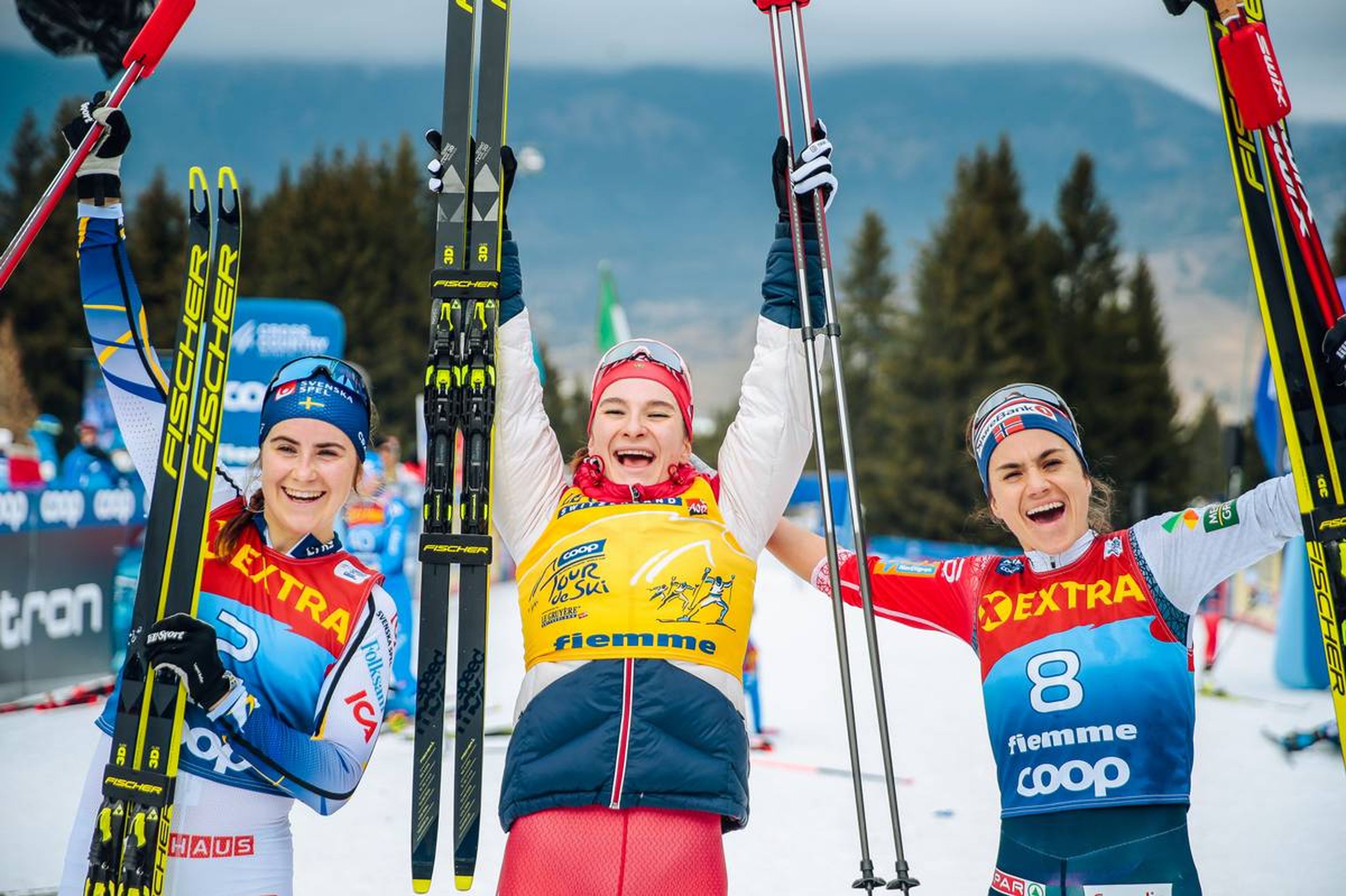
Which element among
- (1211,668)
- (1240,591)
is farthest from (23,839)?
(1240,591)

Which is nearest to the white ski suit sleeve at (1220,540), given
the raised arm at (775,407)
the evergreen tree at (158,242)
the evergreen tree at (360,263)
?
the raised arm at (775,407)

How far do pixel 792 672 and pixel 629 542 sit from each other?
8397 millimetres

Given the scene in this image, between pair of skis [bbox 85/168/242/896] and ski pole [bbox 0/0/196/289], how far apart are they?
0.32 m

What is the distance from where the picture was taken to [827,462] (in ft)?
9.37

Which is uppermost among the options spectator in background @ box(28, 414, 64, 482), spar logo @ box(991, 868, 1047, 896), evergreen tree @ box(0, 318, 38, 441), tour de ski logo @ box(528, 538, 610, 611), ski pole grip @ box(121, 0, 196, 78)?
evergreen tree @ box(0, 318, 38, 441)

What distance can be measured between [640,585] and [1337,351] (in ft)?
5.21

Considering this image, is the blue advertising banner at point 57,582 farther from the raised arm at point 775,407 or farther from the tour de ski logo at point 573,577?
the raised arm at point 775,407

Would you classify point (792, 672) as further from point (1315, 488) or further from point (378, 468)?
point (1315, 488)

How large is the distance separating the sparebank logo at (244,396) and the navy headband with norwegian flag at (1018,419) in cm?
682

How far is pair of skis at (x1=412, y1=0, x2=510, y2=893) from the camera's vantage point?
9.09ft

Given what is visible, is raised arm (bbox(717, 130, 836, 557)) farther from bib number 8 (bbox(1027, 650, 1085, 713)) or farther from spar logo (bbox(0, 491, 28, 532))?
spar logo (bbox(0, 491, 28, 532))

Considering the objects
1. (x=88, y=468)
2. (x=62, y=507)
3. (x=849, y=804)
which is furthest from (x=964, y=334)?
(x=849, y=804)

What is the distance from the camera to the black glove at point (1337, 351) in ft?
8.32

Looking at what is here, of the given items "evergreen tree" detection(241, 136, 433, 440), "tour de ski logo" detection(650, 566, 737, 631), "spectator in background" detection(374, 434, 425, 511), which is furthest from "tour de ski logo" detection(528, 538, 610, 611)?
"evergreen tree" detection(241, 136, 433, 440)
